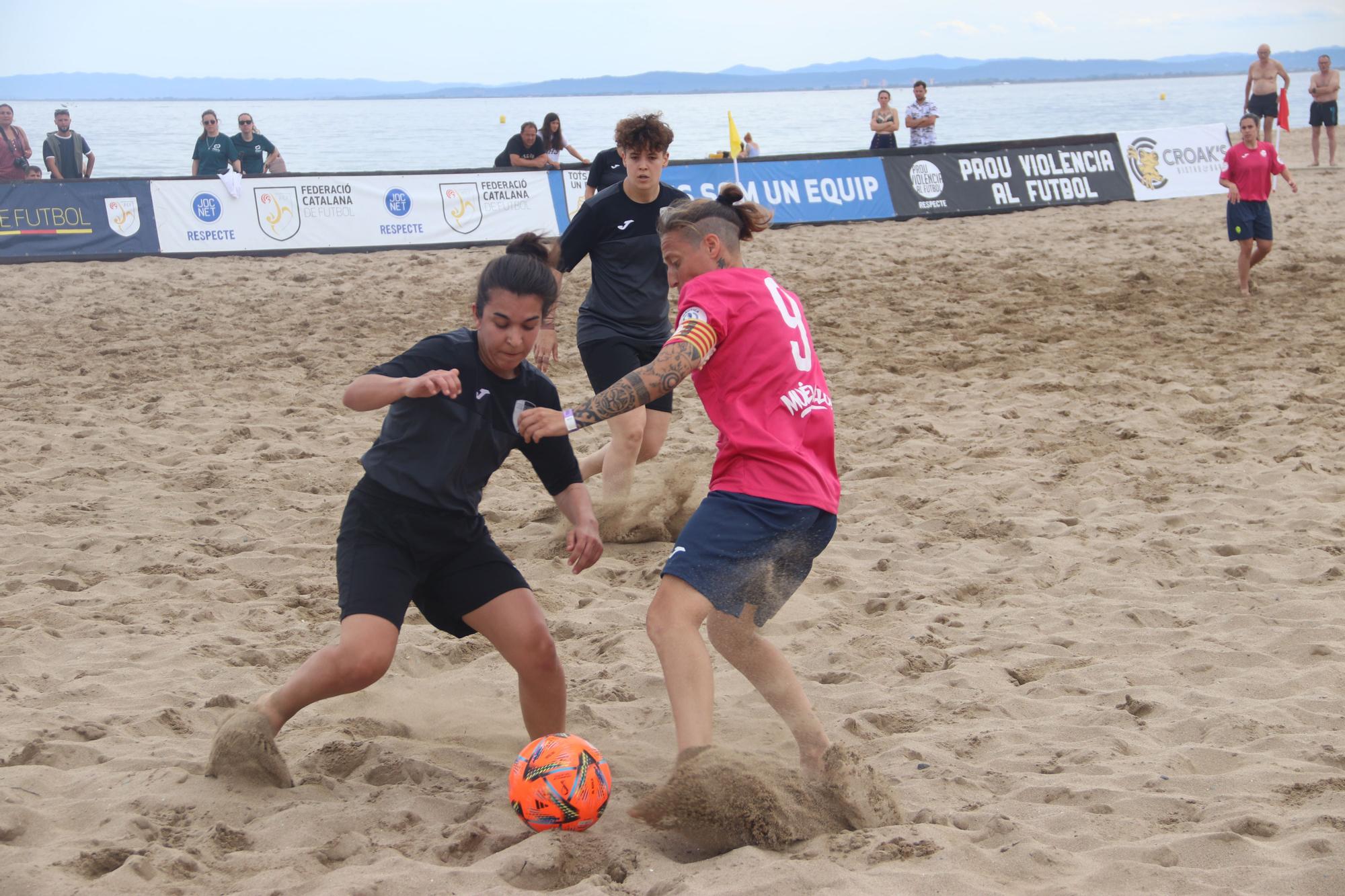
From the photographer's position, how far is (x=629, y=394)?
3.24 m

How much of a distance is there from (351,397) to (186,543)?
9.05 ft

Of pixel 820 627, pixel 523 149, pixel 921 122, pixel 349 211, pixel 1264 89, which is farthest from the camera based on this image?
pixel 1264 89

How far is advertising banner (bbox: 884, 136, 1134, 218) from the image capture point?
15.3m

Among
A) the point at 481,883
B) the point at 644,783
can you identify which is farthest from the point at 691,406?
the point at 481,883

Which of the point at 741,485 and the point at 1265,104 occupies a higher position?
the point at 1265,104

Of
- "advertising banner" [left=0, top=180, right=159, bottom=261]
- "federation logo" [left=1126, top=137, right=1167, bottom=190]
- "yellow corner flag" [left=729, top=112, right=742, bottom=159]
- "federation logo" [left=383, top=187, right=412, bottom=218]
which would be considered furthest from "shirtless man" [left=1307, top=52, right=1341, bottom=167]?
"advertising banner" [left=0, top=180, right=159, bottom=261]

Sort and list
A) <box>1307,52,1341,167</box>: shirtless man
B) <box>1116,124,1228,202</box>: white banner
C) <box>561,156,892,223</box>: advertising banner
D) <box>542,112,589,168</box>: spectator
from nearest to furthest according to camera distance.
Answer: <box>542,112,589,168</box>: spectator → <box>561,156,892,223</box>: advertising banner → <box>1116,124,1228,202</box>: white banner → <box>1307,52,1341,167</box>: shirtless man

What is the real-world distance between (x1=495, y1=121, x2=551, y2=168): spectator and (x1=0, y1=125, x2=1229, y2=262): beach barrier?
444 millimetres

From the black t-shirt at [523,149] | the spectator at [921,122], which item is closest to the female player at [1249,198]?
the spectator at [921,122]

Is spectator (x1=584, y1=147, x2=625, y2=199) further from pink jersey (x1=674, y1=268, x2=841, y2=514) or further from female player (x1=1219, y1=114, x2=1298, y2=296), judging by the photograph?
female player (x1=1219, y1=114, x2=1298, y2=296)

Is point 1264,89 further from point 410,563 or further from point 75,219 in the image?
Answer: point 410,563

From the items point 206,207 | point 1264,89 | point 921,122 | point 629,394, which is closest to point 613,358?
point 629,394

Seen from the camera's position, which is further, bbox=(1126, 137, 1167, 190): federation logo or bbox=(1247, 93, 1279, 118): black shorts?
bbox=(1247, 93, 1279, 118): black shorts

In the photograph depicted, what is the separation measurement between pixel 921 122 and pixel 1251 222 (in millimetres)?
6906
